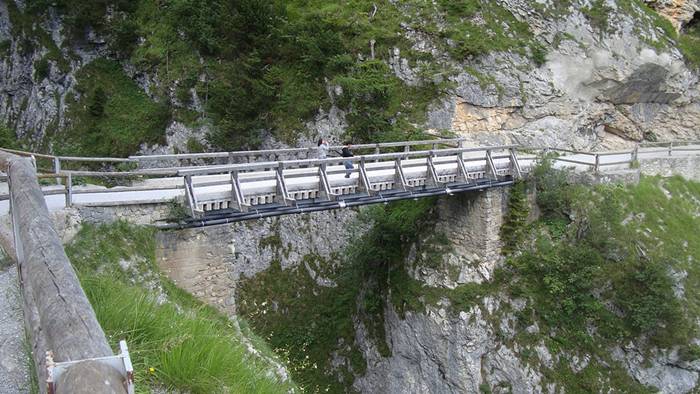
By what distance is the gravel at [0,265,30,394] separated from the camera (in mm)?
3355

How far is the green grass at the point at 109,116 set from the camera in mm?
23969

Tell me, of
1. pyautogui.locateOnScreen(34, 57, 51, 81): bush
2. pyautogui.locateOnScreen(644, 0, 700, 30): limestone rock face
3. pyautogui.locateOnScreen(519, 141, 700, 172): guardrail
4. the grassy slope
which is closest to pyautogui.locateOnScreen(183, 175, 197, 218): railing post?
pyautogui.locateOnScreen(519, 141, 700, 172): guardrail

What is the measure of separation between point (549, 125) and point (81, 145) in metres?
22.8

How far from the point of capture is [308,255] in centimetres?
2089

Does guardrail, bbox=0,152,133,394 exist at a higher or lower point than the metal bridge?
higher

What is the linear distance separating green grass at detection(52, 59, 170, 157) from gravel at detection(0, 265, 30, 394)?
20.0m

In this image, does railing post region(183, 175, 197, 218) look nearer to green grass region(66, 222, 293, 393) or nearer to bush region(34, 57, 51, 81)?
green grass region(66, 222, 293, 393)

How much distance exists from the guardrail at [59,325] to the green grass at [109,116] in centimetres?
2224

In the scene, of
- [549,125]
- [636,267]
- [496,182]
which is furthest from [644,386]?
[549,125]

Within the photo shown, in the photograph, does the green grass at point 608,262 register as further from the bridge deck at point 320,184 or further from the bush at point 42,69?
the bush at point 42,69

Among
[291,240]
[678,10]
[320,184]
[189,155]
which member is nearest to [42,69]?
[291,240]

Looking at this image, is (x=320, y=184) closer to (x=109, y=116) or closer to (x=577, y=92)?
(x=577, y=92)

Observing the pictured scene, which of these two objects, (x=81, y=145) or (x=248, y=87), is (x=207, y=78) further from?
(x=81, y=145)

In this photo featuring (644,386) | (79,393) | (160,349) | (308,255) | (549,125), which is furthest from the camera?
(549,125)
